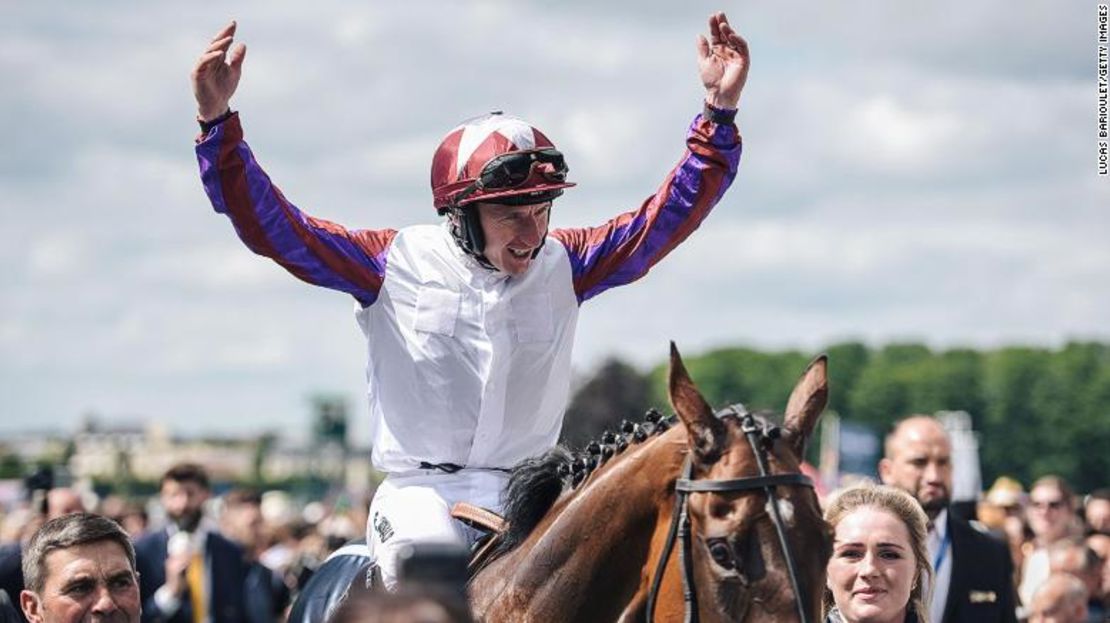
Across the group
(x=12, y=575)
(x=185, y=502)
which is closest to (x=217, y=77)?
(x=12, y=575)

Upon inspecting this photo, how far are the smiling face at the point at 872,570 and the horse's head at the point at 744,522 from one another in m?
1.32

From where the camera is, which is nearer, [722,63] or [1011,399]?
[722,63]

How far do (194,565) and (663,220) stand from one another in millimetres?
8326

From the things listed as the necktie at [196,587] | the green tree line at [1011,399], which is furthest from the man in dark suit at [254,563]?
the green tree line at [1011,399]

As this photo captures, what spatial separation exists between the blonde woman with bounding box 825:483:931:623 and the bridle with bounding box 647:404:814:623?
1259 mm

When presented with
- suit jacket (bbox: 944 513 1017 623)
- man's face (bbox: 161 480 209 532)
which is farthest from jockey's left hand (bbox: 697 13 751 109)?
man's face (bbox: 161 480 209 532)

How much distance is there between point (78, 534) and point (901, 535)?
2.54 meters

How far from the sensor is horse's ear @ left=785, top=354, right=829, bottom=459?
16.7ft

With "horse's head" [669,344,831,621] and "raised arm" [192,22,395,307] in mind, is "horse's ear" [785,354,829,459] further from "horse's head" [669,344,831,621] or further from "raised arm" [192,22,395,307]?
"raised arm" [192,22,395,307]

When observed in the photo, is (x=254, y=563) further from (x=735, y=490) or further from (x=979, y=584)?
(x=735, y=490)

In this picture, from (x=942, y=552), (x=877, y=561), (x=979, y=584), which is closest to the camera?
(x=877, y=561)

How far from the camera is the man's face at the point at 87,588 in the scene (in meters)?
5.80

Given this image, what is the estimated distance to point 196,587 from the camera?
45.6 ft

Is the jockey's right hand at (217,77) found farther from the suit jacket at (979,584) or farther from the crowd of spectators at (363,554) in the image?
the suit jacket at (979,584)
